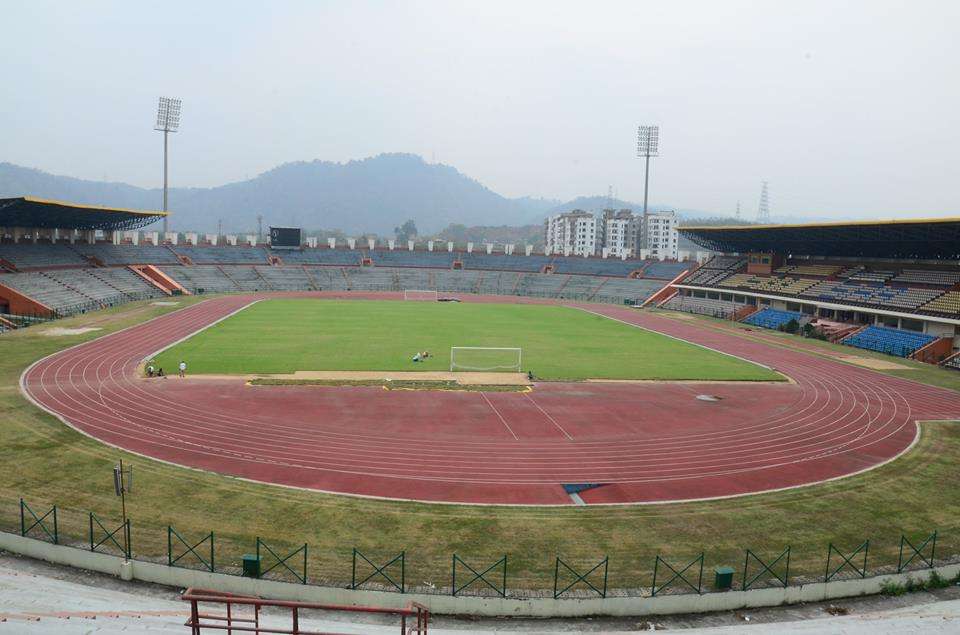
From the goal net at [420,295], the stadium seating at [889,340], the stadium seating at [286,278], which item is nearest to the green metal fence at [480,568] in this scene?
the stadium seating at [889,340]

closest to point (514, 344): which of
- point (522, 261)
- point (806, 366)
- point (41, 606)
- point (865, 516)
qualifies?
point (806, 366)

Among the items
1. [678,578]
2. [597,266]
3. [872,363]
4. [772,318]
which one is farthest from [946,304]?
[597,266]

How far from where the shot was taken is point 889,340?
5222cm

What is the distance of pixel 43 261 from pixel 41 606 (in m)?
67.0

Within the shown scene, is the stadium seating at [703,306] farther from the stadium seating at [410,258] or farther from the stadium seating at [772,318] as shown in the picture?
the stadium seating at [410,258]

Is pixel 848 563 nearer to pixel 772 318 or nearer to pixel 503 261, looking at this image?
pixel 772 318

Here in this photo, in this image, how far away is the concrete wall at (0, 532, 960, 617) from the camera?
13.7 m

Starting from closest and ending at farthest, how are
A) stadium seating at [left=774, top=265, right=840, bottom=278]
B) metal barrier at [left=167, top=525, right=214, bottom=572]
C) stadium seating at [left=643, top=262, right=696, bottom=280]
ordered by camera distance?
1. metal barrier at [left=167, top=525, right=214, bottom=572]
2. stadium seating at [left=774, top=265, right=840, bottom=278]
3. stadium seating at [left=643, top=262, right=696, bottom=280]

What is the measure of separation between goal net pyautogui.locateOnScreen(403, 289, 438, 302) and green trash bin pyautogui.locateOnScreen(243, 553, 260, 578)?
69914 mm

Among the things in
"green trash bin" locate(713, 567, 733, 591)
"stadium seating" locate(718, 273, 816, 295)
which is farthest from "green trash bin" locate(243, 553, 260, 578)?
"stadium seating" locate(718, 273, 816, 295)

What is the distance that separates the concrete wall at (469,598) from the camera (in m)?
13.7

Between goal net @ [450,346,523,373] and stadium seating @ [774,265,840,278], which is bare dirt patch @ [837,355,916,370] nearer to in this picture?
stadium seating @ [774,265,840,278]

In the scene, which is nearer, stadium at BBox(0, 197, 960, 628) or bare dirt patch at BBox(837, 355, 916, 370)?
stadium at BBox(0, 197, 960, 628)

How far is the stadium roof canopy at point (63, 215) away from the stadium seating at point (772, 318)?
68.7 m
